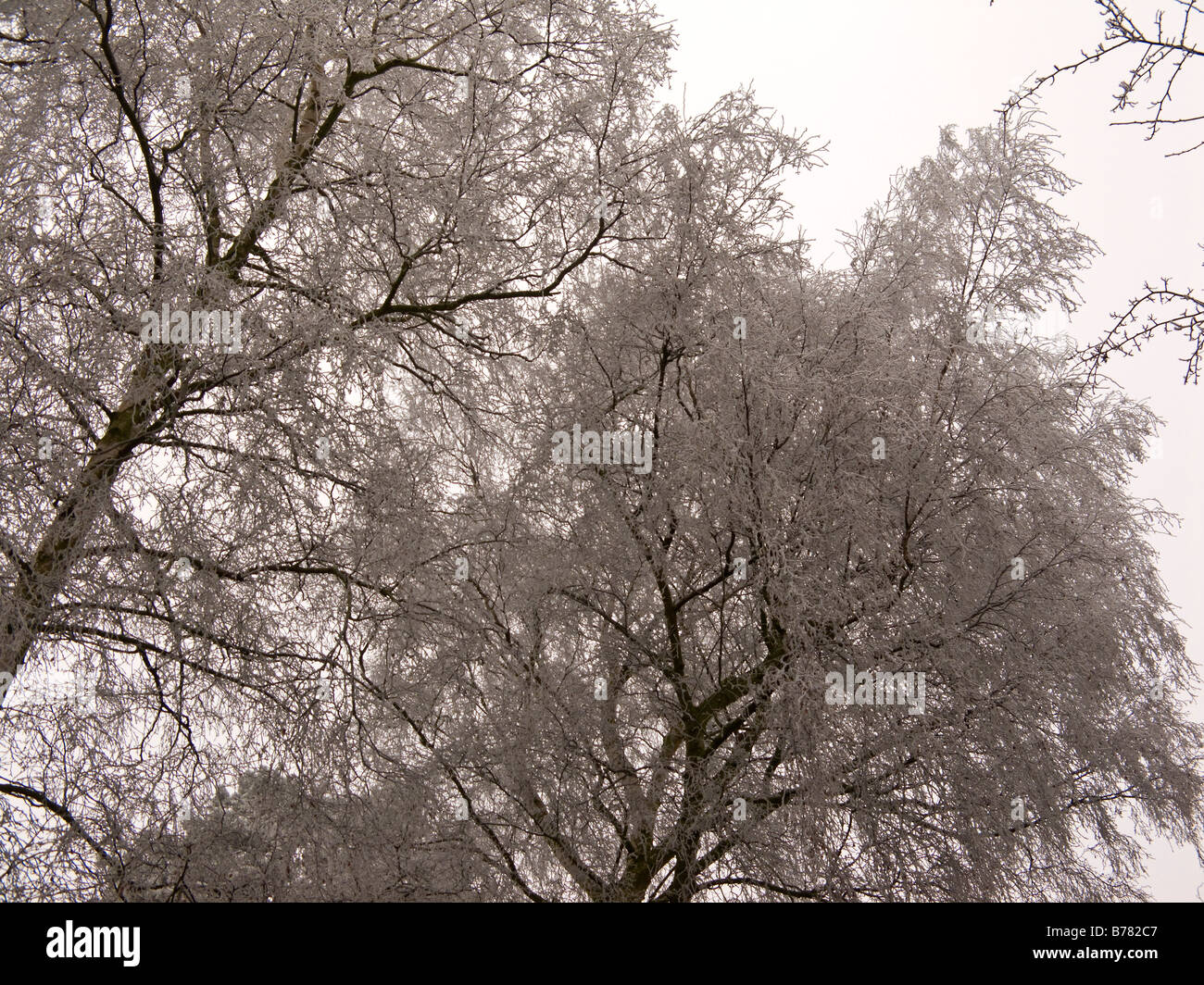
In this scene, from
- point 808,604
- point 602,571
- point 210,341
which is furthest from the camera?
point 602,571

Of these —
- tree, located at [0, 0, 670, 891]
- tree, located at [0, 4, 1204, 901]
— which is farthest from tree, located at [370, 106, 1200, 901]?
tree, located at [0, 0, 670, 891]

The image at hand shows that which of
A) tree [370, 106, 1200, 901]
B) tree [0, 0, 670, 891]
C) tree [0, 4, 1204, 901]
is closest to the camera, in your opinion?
tree [0, 0, 670, 891]

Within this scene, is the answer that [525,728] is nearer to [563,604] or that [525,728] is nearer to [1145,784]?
[563,604]

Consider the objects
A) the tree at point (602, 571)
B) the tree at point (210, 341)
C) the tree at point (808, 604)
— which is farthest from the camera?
the tree at point (808, 604)

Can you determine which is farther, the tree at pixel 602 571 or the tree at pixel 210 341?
the tree at pixel 602 571

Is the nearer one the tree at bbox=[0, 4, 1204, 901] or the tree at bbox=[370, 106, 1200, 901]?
the tree at bbox=[0, 4, 1204, 901]

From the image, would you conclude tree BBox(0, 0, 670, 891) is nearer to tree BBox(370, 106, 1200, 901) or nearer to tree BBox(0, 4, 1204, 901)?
tree BBox(0, 4, 1204, 901)

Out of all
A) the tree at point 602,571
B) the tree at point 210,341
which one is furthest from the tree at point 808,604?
the tree at point 210,341

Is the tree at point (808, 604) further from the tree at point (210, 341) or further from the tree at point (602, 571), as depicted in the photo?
the tree at point (210, 341)

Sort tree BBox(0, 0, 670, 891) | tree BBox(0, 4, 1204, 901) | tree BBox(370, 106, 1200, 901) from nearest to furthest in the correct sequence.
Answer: tree BBox(0, 0, 670, 891)
tree BBox(0, 4, 1204, 901)
tree BBox(370, 106, 1200, 901)

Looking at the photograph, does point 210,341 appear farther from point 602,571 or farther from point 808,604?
point 808,604

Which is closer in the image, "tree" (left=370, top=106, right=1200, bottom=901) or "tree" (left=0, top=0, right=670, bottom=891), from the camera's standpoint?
"tree" (left=0, top=0, right=670, bottom=891)

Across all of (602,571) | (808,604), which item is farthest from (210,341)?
(808,604)

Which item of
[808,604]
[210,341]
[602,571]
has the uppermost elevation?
[210,341]
